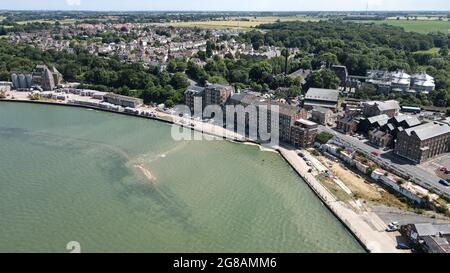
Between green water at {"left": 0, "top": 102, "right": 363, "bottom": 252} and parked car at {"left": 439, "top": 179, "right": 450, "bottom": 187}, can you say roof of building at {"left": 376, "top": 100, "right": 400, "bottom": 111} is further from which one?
green water at {"left": 0, "top": 102, "right": 363, "bottom": 252}

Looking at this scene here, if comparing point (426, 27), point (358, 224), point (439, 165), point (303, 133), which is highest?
point (426, 27)

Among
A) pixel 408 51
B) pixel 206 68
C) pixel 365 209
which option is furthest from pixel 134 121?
pixel 408 51

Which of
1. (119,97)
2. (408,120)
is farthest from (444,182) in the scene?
(119,97)

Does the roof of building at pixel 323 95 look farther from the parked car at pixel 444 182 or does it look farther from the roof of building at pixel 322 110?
the parked car at pixel 444 182

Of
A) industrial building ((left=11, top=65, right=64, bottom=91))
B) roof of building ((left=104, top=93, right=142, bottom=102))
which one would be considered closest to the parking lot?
roof of building ((left=104, top=93, right=142, bottom=102))

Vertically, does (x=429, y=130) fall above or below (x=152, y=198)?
above

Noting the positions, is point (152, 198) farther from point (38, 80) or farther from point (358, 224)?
point (38, 80)
